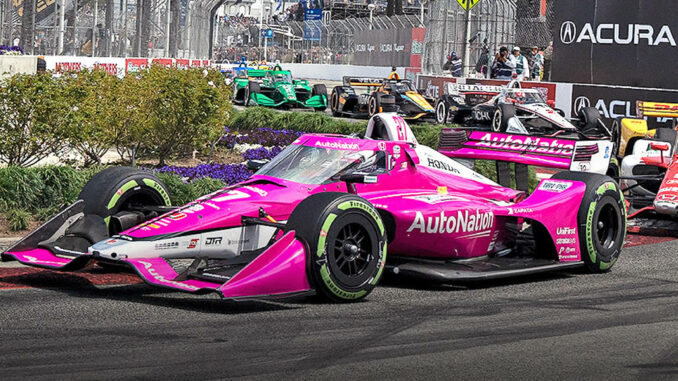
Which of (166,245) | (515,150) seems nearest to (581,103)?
(515,150)

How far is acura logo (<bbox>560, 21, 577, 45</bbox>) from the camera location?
2748 cm

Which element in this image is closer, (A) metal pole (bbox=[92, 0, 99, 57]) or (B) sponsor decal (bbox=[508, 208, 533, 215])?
(B) sponsor decal (bbox=[508, 208, 533, 215])

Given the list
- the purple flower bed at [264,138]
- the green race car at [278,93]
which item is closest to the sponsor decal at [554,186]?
the purple flower bed at [264,138]

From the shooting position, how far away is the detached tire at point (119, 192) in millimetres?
8523

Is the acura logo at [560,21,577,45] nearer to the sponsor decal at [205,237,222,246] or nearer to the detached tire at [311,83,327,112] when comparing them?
the detached tire at [311,83,327,112]

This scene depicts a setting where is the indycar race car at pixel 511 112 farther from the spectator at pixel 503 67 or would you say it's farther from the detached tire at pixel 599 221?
the detached tire at pixel 599 221

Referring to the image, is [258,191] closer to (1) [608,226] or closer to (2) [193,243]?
(2) [193,243]

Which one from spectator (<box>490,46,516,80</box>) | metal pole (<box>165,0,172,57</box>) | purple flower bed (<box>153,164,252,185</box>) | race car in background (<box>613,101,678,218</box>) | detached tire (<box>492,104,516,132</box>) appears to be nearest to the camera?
race car in background (<box>613,101,678,218</box>)

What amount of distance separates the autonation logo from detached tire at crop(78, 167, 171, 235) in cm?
1911

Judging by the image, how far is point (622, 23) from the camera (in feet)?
85.3

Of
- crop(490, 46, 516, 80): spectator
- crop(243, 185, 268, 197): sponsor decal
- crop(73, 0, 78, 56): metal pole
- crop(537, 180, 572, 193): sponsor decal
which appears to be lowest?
crop(243, 185, 268, 197): sponsor decal

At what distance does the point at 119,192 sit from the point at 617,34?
20150 mm

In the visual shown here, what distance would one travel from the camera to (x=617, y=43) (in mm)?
26141

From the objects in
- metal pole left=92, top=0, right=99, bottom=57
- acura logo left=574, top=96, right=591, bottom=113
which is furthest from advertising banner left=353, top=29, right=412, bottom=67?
acura logo left=574, top=96, right=591, bottom=113
